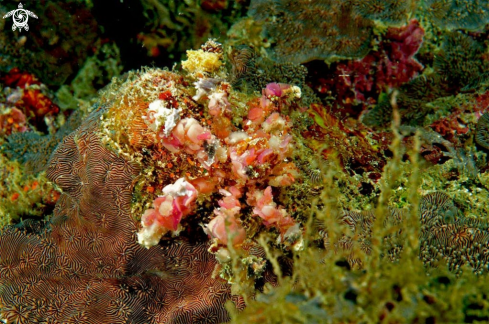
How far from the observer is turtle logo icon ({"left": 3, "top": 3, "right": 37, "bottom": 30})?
4.96m

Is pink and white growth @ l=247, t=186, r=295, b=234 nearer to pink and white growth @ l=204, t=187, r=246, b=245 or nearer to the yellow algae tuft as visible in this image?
pink and white growth @ l=204, t=187, r=246, b=245

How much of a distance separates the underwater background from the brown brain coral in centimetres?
1

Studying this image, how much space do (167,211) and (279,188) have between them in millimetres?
970

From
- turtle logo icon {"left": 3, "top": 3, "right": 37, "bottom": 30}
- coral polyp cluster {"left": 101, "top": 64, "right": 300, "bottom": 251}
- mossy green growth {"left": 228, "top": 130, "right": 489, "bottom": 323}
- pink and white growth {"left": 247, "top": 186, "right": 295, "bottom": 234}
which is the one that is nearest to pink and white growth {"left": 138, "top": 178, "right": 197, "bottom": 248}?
coral polyp cluster {"left": 101, "top": 64, "right": 300, "bottom": 251}

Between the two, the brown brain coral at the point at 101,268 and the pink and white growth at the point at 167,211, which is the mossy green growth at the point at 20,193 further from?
the pink and white growth at the point at 167,211

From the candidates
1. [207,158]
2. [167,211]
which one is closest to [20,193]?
[167,211]

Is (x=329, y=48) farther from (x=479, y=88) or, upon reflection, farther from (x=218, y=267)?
(x=218, y=267)

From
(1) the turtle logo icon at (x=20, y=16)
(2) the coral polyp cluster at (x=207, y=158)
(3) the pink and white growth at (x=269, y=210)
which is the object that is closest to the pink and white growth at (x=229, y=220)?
(2) the coral polyp cluster at (x=207, y=158)

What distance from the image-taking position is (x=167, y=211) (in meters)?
2.39

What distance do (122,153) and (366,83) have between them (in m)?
3.33

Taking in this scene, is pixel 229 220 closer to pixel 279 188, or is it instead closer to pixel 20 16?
pixel 279 188

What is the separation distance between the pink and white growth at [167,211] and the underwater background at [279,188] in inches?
0.4

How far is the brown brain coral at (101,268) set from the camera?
109 inches

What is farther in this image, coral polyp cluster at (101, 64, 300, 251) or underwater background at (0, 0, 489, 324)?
coral polyp cluster at (101, 64, 300, 251)
